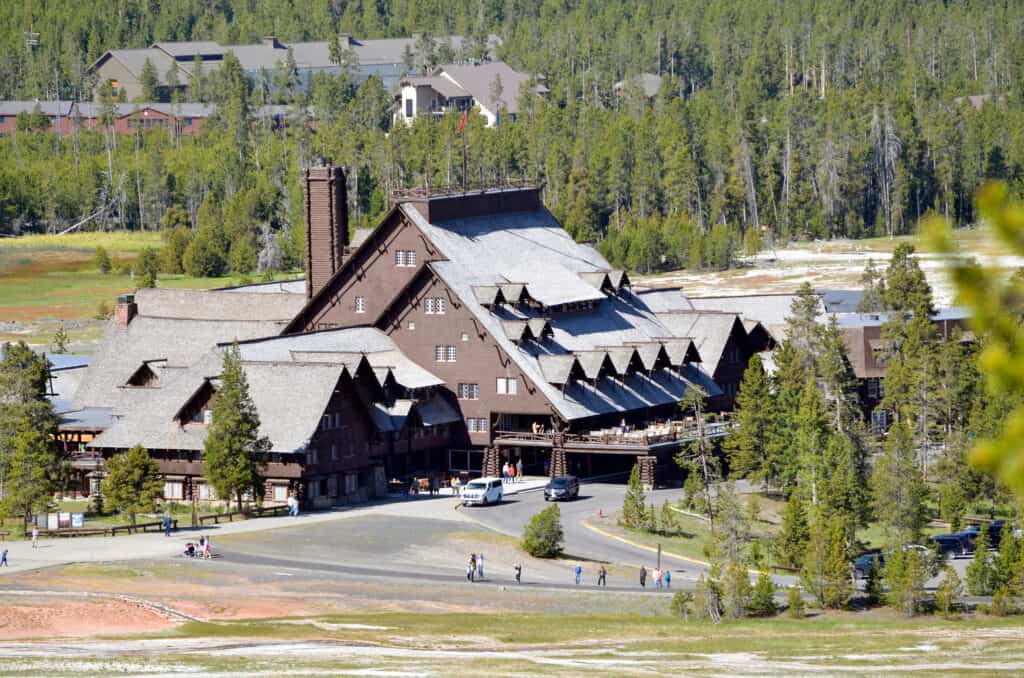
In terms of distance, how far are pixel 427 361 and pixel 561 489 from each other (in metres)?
12.3

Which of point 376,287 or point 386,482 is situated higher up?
point 376,287

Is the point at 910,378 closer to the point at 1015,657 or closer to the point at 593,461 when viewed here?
the point at 593,461

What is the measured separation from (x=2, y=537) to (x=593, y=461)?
28206mm

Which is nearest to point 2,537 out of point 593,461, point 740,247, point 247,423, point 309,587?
point 247,423

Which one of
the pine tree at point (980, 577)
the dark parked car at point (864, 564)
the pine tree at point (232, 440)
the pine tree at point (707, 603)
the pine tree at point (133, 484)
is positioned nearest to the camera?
the pine tree at point (707, 603)

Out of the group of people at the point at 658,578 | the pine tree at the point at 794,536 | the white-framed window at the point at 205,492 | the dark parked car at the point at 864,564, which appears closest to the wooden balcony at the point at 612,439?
the white-framed window at the point at 205,492

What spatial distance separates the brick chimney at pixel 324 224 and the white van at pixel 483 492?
21.4 metres

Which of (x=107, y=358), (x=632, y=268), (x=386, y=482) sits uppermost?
(x=632, y=268)

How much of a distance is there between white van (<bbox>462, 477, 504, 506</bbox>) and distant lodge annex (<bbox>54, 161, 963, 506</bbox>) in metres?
5.01

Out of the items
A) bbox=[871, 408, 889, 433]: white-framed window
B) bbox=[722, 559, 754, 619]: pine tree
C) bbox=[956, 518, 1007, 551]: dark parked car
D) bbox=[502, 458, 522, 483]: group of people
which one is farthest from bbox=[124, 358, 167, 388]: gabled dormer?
bbox=[722, 559, 754, 619]: pine tree

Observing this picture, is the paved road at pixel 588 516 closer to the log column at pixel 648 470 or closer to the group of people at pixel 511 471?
the log column at pixel 648 470

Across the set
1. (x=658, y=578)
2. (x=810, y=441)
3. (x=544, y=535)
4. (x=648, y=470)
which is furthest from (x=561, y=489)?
(x=658, y=578)

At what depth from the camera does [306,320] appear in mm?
90375

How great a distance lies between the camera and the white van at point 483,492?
73312 mm
